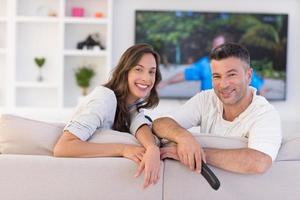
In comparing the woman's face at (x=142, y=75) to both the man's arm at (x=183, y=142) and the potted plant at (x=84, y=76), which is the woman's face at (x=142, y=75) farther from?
the potted plant at (x=84, y=76)

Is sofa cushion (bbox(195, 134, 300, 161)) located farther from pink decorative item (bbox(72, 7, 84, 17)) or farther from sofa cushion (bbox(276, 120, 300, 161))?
pink decorative item (bbox(72, 7, 84, 17))

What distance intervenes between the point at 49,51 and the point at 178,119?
398 cm

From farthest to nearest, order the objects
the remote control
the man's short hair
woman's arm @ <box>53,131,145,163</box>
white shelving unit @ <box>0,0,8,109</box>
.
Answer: white shelving unit @ <box>0,0,8,109</box>
the man's short hair
woman's arm @ <box>53,131,145,163</box>
the remote control

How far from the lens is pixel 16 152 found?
1.63 metres

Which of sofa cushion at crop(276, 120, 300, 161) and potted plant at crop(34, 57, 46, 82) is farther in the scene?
potted plant at crop(34, 57, 46, 82)

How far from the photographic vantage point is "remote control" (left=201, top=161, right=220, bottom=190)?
144cm

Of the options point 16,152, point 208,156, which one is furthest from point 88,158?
point 208,156

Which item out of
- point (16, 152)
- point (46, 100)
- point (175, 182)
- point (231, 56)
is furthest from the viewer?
point (46, 100)

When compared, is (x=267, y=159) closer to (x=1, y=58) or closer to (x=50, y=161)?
(x=50, y=161)

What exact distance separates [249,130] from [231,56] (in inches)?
14.9

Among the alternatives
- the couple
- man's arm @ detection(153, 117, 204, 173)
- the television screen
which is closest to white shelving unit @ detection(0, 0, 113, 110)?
the television screen

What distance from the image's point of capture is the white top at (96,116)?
1.63 metres

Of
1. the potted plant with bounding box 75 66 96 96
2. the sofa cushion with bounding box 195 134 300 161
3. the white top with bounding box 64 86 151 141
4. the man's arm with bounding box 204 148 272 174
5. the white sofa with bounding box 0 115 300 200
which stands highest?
the potted plant with bounding box 75 66 96 96

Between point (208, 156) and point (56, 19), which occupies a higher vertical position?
point (56, 19)
